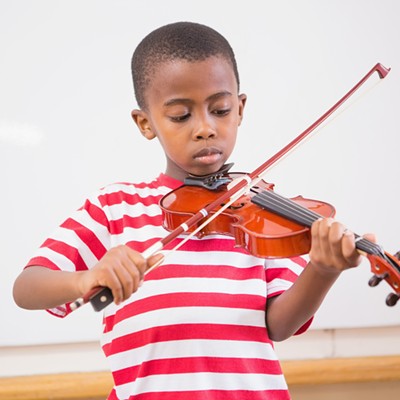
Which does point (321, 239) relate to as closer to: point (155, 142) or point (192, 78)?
point (192, 78)

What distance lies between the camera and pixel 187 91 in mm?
827

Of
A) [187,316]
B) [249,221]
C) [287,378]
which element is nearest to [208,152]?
[249,221]

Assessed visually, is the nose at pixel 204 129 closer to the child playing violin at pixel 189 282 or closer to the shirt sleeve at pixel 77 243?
the child playing violin at pixel 189 282

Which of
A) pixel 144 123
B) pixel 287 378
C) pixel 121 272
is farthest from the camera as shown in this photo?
pixel 287 378

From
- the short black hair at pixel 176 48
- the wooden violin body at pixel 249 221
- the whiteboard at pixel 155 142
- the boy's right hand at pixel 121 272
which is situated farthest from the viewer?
the whiteboard at pixel 155 142

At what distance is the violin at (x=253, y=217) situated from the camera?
67 centimetres

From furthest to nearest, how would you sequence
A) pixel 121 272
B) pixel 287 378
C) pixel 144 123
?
1. pixel 287 378
2. pixel 144 123
3. pixel 121 272

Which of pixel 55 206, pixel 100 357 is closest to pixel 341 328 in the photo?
pixel 100 357

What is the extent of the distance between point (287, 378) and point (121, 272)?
3.18ft

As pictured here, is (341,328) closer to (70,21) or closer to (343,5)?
(343,5)

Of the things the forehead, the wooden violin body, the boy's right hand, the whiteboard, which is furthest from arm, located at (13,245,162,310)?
the whiteboard

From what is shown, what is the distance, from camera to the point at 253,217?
82cm

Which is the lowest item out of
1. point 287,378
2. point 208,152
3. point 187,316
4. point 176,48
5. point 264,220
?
point 287,378

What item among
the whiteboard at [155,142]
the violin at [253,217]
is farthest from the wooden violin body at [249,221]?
the whiteboard at [155,142]
